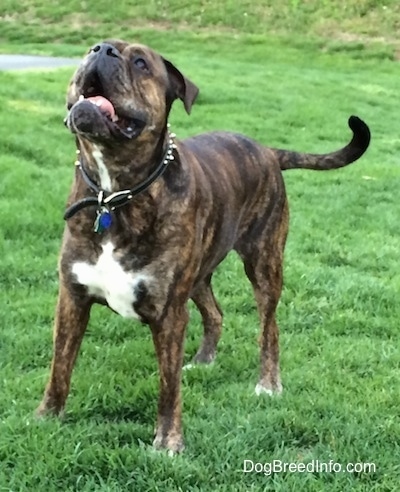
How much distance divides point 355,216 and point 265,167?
3.65 metres

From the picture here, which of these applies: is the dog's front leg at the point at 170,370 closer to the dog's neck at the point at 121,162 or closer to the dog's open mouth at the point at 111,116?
the dog's neck at the point at 121,162

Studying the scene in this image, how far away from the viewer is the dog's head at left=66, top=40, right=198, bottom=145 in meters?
3.32

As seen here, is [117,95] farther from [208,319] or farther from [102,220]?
[208,319]

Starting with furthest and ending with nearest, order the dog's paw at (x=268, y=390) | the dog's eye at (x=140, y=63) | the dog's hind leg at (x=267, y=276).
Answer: the dog's hind leg at (x=267, y=276) → the dog's paw at (x=268, y=390) → the dog's eye at (x=140, y=63)

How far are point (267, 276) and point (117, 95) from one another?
1740 mm

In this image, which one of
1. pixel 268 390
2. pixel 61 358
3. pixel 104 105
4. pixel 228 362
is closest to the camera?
pixel 104 105

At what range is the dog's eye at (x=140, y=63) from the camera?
3.56 m

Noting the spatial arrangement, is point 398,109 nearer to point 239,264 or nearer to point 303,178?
point 303,178

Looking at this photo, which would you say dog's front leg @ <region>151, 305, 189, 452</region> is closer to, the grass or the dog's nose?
the grass

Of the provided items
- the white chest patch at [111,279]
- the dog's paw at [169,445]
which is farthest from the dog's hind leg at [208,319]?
the white chest patch at [111,279]

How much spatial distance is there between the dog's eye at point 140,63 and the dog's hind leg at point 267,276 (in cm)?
148

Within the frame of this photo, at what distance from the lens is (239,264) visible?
6.55m

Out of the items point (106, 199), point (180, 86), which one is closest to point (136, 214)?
point (106, 199)

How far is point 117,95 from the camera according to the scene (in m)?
3.40
